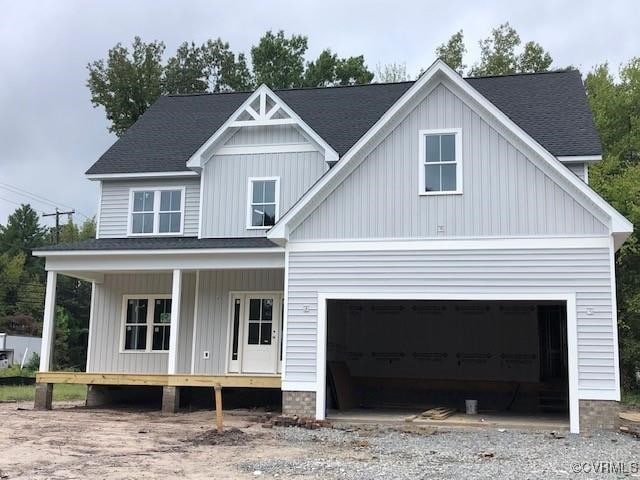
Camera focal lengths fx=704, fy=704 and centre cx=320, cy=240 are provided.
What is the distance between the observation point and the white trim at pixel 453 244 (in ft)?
43.2

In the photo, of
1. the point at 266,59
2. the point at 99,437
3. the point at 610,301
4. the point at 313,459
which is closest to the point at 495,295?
the point at 610,301

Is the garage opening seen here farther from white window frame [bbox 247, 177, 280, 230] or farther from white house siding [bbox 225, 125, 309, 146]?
white house siding [bbox 225, 125, 309, 146]

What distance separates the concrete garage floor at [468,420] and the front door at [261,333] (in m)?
2.33

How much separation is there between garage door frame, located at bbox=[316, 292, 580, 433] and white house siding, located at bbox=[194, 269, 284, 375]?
3.41m

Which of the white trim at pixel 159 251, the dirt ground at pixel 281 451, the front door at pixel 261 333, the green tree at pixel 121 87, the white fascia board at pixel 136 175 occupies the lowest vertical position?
the dirt ground at pixel 281 451

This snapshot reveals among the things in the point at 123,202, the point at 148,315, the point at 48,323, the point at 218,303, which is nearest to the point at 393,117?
the point at 218,303

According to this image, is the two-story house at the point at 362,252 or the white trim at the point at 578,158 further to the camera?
the white trim at the point at 578,158

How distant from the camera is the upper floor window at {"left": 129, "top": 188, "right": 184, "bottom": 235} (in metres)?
18.6

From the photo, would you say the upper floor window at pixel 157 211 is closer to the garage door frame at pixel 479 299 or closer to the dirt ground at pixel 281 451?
the dirt ground at pixel 281 451

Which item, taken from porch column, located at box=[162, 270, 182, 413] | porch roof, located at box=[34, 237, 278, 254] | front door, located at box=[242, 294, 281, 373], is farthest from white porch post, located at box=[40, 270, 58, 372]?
front door, located at box=[242, 294, 281, 373]

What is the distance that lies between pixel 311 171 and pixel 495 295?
607 cm

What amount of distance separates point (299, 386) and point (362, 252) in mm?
2957

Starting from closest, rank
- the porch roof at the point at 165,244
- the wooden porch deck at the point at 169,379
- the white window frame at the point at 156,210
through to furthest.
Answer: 1. the wooden porch deck at the point at 169,379
2. the porch roof at the point at 165,244
3. the white window frame at the point at 156,210

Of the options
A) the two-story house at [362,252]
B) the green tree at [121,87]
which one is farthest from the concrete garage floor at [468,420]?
the green tree at [121,87]
